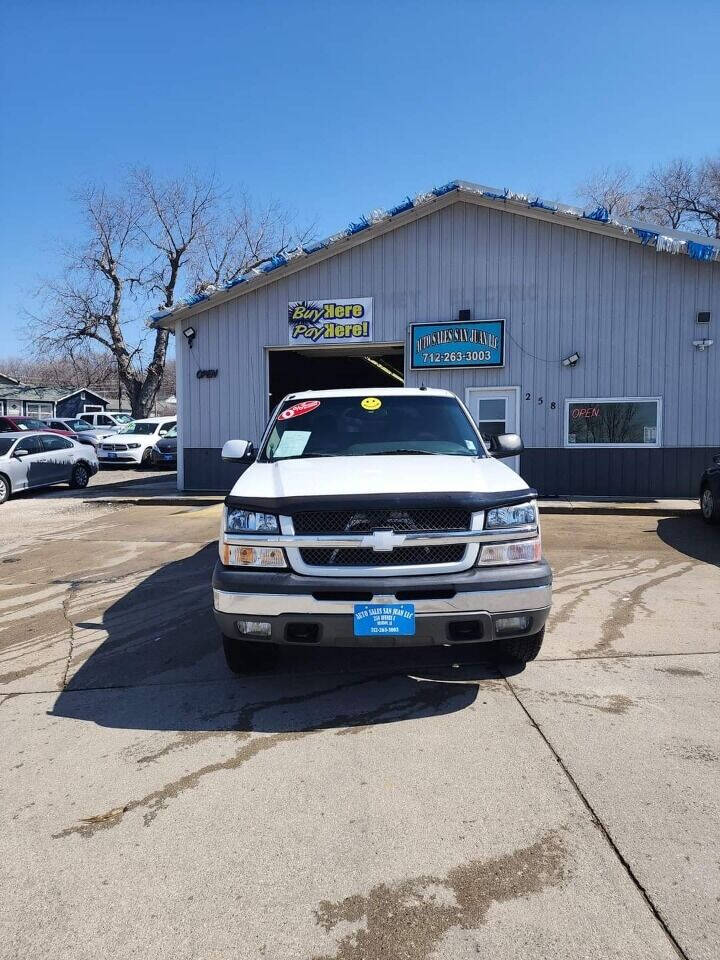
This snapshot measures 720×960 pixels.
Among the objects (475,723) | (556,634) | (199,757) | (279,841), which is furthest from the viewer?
(556,634)

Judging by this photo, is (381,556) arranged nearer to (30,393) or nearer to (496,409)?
(496,409)

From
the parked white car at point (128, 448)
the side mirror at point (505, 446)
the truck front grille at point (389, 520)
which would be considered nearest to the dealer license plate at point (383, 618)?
the truck front grille at point (389, 520)

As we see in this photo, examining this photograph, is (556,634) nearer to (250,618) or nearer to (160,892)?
(250,618)

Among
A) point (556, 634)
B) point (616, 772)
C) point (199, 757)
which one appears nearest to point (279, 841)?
point (199, 757)

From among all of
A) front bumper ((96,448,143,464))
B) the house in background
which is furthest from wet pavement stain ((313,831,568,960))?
the house in background

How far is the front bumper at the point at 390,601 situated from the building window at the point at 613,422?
9.86m

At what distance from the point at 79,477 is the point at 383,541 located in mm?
14581

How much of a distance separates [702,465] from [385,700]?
420 inches

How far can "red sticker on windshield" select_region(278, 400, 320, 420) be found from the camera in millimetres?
5336

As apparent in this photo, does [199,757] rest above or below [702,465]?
below

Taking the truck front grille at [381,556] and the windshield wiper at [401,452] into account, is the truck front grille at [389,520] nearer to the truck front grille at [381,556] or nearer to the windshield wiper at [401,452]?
the truck front grille at [381,556]

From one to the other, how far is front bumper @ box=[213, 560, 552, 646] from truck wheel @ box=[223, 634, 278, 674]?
0.53 metres

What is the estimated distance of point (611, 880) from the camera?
227 centimetres

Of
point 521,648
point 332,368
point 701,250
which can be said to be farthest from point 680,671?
point 332,368
